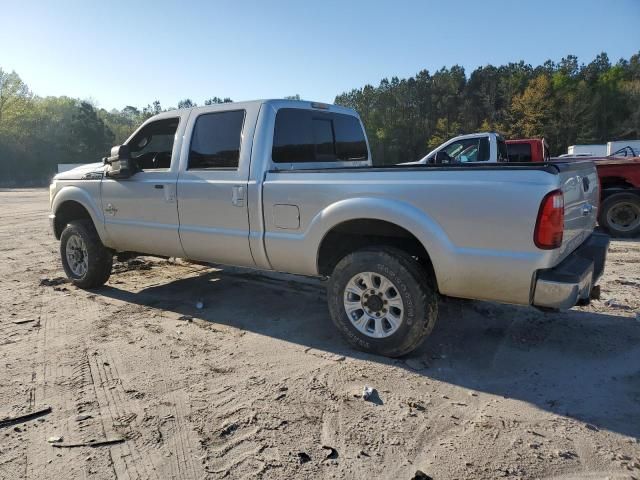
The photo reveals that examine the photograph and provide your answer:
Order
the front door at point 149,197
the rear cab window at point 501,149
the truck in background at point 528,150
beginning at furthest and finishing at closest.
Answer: the truck in background at point 528,150 < the rear cab window at point 501,149 < the front door at point 149,197

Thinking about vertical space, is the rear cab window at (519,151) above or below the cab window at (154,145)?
below

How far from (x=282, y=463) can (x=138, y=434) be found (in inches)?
35.9

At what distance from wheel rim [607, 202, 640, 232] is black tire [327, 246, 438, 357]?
738 cm

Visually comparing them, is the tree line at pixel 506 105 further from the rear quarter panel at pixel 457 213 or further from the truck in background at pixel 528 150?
the rear quarter panel at pixel 457 213

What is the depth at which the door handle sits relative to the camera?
422 centimetres

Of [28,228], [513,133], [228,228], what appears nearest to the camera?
[228,228]

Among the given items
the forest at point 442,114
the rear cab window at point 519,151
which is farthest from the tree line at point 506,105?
the rear cab window at point 519,151

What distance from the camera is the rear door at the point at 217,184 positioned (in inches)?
169

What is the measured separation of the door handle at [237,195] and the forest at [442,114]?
57064 mm

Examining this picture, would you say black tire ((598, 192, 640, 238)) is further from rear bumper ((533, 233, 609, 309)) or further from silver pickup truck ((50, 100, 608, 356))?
rear bumper ((533, 233, 609, 309))

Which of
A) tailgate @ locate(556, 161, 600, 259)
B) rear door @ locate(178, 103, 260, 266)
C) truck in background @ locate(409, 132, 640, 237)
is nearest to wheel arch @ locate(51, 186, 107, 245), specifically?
rear door @ locate(178, 103, 260, 266)

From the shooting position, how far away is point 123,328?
4520 mm

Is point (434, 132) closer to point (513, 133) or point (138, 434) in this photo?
point (513, 133)

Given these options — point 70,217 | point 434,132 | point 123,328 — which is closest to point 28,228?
point 70,217
